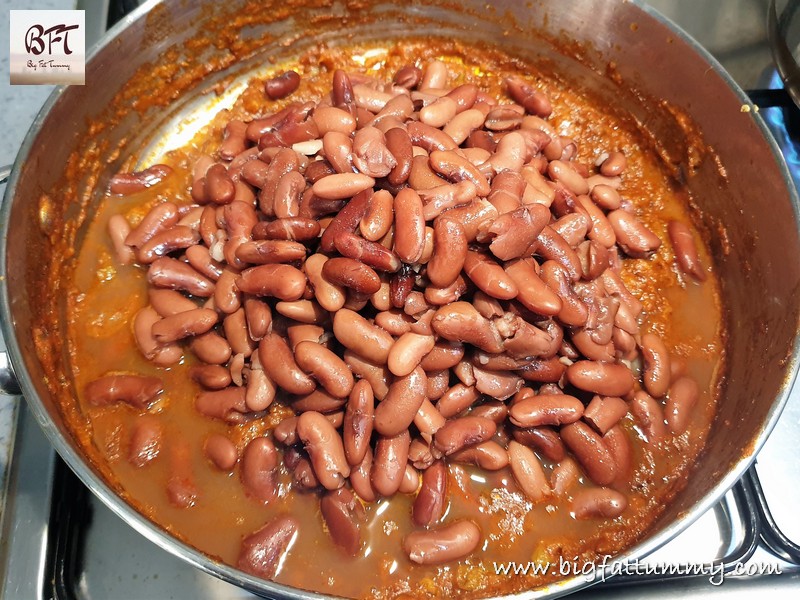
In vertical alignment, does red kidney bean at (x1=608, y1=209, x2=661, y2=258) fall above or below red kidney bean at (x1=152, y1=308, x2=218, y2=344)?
above

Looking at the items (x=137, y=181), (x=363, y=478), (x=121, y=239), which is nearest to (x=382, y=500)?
(x=363, y=478)

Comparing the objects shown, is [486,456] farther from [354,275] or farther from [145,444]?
[145,444]

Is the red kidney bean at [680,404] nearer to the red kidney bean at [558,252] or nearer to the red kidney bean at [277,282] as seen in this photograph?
the red kidney bean at [558,252]

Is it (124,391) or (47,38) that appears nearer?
(124,391)

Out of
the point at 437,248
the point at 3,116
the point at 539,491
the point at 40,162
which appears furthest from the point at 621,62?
the point at 3,116

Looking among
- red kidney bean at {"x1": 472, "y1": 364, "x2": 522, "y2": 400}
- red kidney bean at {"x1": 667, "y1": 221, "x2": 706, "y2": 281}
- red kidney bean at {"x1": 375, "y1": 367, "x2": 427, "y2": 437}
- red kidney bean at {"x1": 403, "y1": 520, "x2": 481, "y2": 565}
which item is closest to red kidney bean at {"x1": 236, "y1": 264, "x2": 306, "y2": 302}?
red kidney bean at {"x1": 375, "y1": 367, "x2": 427, "y2": 437}

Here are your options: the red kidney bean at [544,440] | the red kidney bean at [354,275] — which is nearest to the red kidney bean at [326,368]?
the red kidney bean at [354,275]

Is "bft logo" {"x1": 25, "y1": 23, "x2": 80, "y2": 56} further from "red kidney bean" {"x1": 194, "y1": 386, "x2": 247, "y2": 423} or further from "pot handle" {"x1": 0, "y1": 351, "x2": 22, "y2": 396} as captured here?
"red kidney bean" {"x1": 194, "y1": 386, "x2": 247, "y2": 423}
